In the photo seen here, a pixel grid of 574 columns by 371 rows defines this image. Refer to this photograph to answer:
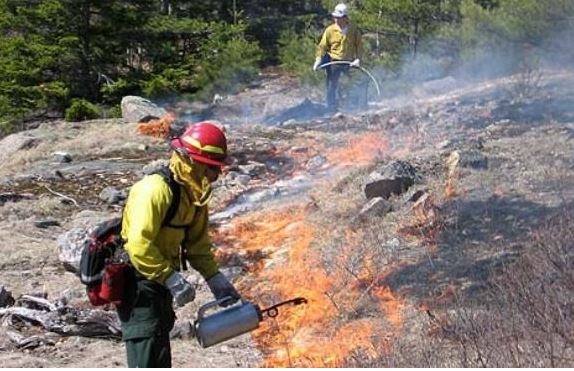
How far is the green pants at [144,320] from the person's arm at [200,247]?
0.88ft

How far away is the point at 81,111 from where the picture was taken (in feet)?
62.6

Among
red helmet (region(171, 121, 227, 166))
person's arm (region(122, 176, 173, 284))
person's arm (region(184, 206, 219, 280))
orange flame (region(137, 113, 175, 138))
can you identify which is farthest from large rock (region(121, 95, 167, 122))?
person's arm (region(122, 176, 173, 284))

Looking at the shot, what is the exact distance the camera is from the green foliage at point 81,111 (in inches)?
744

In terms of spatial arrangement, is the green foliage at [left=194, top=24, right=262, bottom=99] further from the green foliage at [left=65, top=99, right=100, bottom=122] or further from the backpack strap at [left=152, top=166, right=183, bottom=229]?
the backpack strap at [left=152, top=166, right=183, bottom=229]

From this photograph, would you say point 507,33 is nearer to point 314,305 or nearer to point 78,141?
point 78,141

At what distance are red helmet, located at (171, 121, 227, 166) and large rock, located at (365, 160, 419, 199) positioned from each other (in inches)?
194

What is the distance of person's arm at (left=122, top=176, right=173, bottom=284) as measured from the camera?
430 centimetres

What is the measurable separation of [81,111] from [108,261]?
15072 mm

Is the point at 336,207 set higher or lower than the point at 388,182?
lower

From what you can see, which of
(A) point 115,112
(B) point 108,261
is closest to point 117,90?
(A) point 115,112

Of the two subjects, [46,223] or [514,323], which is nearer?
[514,323]

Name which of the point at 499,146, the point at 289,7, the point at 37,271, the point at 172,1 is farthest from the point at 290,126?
the point at 289,7

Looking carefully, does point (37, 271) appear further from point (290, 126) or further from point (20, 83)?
point (20, 83)

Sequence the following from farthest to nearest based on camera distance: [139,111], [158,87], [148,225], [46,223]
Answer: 1. [158,87]
2. [139,111]
3. [46,223]
4. [148,225]
